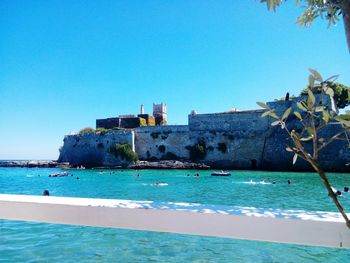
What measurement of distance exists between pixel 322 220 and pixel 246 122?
31835 millimetres

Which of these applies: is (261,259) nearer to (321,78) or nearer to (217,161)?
(321,78)

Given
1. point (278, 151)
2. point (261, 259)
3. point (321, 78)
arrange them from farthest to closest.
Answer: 1. point (278, 151)
2. point (261, 259)
3. point (321, 78)

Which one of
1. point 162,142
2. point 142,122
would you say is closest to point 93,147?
point 142,122

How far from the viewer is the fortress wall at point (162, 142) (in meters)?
33.7

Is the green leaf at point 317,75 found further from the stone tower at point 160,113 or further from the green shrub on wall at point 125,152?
the stone tower at point 160,113

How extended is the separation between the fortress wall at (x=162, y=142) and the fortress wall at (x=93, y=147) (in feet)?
3.76

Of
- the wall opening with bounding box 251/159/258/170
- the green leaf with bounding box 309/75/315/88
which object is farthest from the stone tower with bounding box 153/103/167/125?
the green leaf with bounding box 309/75/315/88

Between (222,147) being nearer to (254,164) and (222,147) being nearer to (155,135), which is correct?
(254,164)

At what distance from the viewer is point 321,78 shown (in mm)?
953

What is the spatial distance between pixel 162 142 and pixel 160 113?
981 cm

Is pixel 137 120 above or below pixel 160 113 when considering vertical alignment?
below

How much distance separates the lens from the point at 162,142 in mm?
34094

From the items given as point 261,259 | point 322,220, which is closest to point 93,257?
point 261,259

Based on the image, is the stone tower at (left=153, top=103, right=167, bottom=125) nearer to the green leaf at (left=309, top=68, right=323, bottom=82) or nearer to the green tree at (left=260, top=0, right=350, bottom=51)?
the green tree at (left=260, top=0, right=350, bottom=51)
